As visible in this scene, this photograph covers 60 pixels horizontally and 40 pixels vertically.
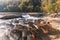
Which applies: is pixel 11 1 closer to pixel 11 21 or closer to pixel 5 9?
pixel 5 9

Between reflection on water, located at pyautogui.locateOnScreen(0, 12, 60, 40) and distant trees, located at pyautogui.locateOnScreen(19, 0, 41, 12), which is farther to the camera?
distant trees, located at pyautogui.locateOnScreen(19, 0, 41, 12)

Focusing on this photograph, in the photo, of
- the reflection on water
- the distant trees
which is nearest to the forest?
the distant trees

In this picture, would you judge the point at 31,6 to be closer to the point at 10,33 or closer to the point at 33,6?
the point at 33,6

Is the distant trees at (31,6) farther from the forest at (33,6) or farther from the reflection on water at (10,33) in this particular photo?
the reflection on water at (10,33)

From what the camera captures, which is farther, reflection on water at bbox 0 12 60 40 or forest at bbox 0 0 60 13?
forest at bbox 0 0 60 13

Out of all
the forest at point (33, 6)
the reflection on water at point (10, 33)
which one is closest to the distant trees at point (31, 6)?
the forest at point (33, 6)

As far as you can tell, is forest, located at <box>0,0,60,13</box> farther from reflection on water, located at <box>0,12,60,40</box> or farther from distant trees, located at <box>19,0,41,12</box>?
reflection on water, located at <box>0,12,60,40</box>

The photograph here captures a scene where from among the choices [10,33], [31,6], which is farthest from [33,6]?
[10,33]

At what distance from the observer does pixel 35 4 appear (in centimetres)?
181

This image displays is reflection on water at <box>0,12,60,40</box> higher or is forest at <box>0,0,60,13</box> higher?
forest at <box>0,0,60,13</box>

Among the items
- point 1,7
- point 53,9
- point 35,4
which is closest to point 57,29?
point 53,9

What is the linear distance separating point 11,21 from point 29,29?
27cm

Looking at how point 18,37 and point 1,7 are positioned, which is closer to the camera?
point 18,37

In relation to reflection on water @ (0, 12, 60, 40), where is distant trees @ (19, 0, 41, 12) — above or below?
above
